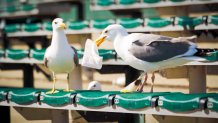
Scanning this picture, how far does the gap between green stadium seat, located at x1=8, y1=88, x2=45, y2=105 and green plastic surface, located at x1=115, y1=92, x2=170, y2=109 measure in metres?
1.67

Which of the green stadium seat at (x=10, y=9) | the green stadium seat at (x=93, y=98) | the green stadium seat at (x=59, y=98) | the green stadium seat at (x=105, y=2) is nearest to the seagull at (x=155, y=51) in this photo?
the green stadium seat at (x=93, y=98)

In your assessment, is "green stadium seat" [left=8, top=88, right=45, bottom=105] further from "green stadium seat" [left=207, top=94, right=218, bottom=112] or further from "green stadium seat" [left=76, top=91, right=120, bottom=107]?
"green stadium seat" [left=207, top=94, right=218, bottom=112]

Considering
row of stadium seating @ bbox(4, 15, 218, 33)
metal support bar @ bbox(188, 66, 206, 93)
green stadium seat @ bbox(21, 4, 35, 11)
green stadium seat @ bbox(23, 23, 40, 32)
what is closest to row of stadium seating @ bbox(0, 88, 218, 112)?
metal support bar @ bbox(188, 66, 206, 93)

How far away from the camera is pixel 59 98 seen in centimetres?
859

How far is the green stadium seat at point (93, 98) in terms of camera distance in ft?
27.1

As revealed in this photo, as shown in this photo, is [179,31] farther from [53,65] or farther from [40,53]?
[53,65]

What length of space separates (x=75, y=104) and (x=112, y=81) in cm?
708

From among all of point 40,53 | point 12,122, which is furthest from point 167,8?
point 12,122

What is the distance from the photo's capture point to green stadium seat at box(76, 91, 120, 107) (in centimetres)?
826

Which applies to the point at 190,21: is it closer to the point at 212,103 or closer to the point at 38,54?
the point at 38,54

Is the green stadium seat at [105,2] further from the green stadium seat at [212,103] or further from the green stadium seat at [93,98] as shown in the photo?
Answer: the green stadium seat at [212,103]

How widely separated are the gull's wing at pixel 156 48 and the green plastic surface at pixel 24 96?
7.16ft

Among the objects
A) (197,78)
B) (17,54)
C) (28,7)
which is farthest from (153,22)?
(28,7)

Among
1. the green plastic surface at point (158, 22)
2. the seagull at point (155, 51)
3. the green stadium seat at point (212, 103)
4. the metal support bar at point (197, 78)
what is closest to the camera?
the green stadium seat at point (212, 103)
